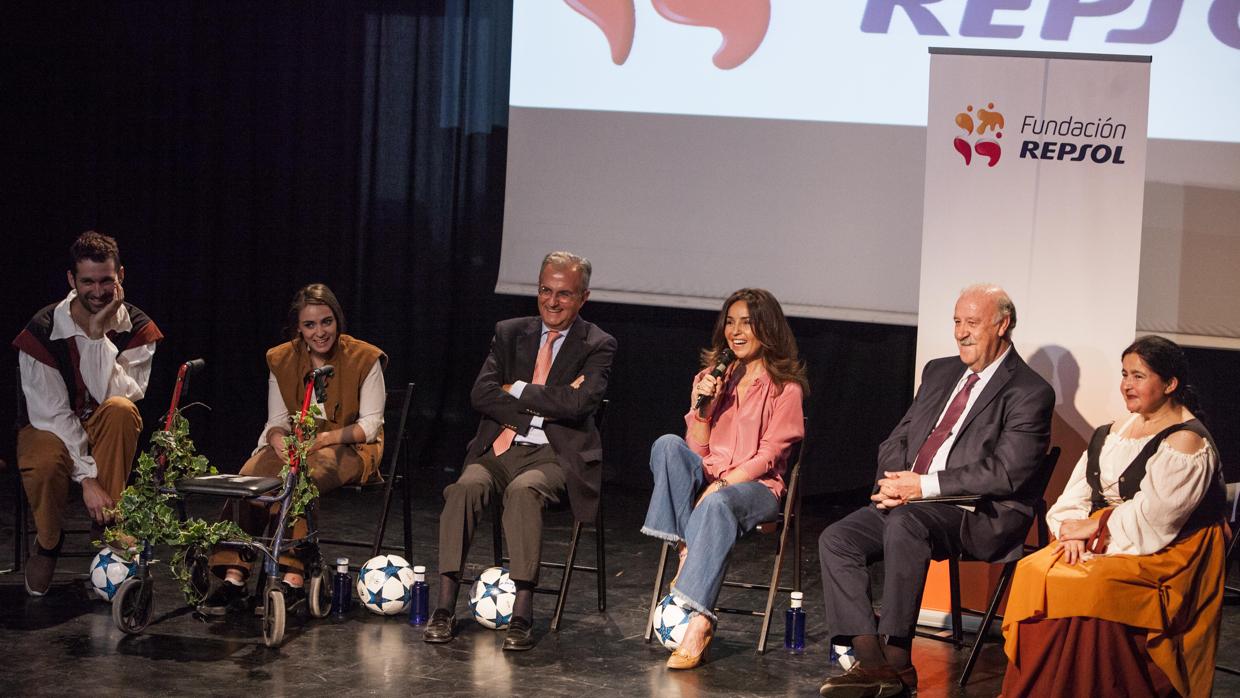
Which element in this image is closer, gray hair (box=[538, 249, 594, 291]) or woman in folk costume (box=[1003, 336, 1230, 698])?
woman in folk costume (box=[1003, 336, 1230, 698])

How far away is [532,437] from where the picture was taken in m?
4.73

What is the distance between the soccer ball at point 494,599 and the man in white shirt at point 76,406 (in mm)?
1332

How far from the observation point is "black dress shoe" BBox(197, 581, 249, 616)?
446cm

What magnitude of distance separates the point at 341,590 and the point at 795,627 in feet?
4.99

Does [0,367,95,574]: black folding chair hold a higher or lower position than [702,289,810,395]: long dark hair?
lower

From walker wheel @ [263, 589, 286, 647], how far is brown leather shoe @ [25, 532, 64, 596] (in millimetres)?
1010

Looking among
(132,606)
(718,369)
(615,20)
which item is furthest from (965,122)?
(132,606)

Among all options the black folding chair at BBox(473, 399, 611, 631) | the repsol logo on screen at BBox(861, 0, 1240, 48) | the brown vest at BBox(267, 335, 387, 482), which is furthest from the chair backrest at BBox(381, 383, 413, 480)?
the repsol logo on screen at BBox(861, 0, 1240, 48)

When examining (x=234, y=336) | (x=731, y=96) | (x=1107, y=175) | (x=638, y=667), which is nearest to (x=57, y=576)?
(x=638, y=667)

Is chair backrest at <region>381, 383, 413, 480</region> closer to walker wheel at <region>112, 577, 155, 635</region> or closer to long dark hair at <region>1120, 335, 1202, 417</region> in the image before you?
walker wheel at <region>112, 577, 155, 635</region>

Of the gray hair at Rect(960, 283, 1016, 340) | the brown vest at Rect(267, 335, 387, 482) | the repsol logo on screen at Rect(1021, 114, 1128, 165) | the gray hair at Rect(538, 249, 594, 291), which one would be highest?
the repsol logo on screen at Rect(1021, 114, 1128, 165)

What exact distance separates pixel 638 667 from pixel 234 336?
415cm

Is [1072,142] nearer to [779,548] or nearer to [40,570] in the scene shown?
[779,548]

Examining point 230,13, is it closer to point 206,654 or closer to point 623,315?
point 623,315
